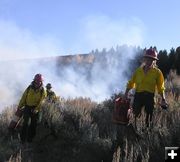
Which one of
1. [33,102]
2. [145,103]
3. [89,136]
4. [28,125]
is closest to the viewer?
[145,103]

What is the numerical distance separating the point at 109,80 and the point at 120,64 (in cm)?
567

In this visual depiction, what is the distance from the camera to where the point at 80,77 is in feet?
151

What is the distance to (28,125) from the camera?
12.3 meters

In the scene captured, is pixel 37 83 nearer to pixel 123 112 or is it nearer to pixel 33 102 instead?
pixel 33 102

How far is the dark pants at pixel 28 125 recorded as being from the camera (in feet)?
39.8

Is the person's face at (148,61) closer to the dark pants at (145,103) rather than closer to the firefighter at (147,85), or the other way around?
the firefighter at (147,85)

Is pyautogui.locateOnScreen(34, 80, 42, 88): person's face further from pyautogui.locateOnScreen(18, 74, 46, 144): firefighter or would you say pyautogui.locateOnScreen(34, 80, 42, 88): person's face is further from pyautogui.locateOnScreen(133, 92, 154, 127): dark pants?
pyautogui.locateOnScreen(133, 92, 154, 127): dark pants

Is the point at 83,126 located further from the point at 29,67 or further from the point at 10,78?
the point at 29,67

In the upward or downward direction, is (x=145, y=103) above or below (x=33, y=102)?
below

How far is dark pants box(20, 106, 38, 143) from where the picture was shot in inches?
477

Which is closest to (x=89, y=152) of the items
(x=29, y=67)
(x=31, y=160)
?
(x=31, y=160)

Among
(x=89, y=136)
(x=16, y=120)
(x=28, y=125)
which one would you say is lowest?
(x=89, y=136)

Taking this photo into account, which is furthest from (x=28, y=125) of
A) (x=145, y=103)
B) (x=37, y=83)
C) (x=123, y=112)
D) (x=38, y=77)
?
(x=145, y=103)

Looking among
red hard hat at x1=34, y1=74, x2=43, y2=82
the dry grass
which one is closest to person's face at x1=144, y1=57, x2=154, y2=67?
the dry grass
